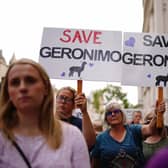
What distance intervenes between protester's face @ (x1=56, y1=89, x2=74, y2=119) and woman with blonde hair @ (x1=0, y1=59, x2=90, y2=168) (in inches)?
54.7

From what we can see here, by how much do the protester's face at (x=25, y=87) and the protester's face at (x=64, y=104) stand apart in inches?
56.9

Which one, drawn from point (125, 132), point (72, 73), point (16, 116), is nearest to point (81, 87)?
point (72, 73)

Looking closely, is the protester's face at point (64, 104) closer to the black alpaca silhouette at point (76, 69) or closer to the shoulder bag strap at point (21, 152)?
the black alpaca silhouette at point (76, 69)

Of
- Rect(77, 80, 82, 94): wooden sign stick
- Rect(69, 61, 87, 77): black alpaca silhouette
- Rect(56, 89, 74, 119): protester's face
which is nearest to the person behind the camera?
Rect(56, 89, 74, 119): protester's face

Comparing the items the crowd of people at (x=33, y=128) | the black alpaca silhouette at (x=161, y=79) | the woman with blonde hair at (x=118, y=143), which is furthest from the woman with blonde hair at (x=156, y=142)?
the crowd of people at (x=33, y=128)

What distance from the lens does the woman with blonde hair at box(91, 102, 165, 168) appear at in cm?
369

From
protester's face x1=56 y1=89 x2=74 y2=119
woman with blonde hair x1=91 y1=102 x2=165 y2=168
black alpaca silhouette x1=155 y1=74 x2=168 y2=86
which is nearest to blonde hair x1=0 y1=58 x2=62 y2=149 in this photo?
protester's face x1=56 y1=89 x2=74 y2=119

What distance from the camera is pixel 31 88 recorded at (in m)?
2.19

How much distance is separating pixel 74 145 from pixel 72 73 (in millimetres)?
2444

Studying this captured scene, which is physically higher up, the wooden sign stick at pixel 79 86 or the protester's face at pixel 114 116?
→ the wooden sign stick at pixel 79 86

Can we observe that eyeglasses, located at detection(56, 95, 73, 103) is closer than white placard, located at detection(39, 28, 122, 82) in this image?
Yes

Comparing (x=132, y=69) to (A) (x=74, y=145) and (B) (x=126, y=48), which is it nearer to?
(B) (x=126, y=48)

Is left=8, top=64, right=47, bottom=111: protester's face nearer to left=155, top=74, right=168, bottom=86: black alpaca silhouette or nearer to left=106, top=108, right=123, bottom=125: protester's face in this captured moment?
left=106, top=108, right=123, bottom=125: protester's face

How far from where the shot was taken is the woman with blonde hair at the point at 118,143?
12.1ft
